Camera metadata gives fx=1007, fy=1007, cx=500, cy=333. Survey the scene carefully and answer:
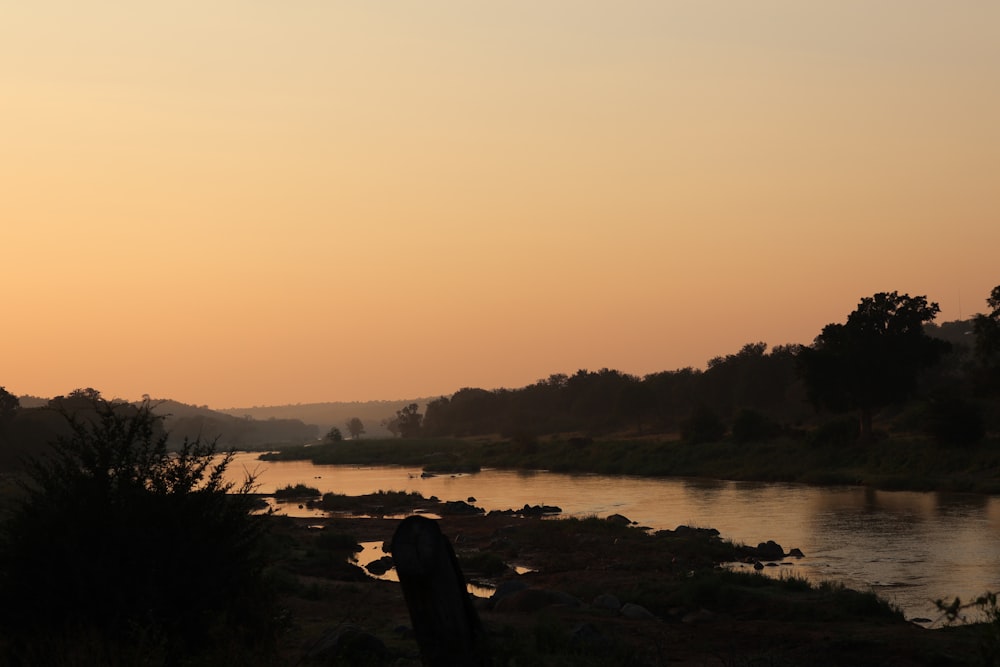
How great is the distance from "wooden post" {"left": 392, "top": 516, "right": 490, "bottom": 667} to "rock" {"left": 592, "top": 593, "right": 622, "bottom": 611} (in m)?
16.0

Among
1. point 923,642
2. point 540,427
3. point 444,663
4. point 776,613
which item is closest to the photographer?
point 444,663

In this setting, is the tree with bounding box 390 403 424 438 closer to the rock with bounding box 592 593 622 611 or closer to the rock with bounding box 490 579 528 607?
the rock with bounding box 490 579 528 607

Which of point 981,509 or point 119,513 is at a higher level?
point 119,513

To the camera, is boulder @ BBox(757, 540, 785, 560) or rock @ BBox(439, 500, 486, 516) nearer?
boulder @ BBox(757, 540, 785, 560)

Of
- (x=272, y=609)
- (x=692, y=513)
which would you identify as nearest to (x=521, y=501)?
(x=692, y=513)

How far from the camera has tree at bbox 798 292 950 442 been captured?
69688 millimetres

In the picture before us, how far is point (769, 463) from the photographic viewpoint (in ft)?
231

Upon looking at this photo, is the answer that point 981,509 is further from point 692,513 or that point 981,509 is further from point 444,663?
point 444,663

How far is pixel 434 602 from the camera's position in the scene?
841 cm

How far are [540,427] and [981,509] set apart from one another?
101 m

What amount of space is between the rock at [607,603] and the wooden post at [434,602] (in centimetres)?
1598

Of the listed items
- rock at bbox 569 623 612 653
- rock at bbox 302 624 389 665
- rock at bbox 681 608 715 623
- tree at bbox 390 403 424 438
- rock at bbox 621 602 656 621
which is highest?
tree at bbox 390 403 424 438

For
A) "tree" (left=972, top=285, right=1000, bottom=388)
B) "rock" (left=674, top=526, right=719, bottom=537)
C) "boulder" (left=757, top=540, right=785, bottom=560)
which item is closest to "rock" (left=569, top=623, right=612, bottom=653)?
"boulder" (left=757, top=540, right=785, bottom=560)

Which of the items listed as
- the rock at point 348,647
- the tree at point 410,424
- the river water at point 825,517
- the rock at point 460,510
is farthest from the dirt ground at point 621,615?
the tree at point 410,424
